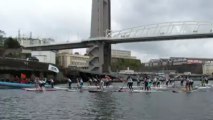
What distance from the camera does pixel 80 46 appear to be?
516ft

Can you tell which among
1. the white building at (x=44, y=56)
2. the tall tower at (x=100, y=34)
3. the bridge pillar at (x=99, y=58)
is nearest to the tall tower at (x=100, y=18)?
the tall tower at (x=100, y=34)

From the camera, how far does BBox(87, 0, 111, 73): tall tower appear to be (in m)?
148

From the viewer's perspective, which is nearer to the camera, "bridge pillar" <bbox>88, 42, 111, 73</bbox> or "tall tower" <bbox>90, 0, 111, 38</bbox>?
"bridge pillar" <bbox>88, 42, 111, 73</bbox>

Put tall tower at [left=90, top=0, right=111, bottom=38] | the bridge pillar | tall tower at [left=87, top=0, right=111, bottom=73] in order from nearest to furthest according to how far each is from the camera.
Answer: the bridge pillar
tall tower at [left=87, top=0, right=111, bottom=73]
tall tower at [left=90, top=0, right=111, bottom=38]

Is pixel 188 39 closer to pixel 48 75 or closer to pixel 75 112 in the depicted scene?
pixel 48 75

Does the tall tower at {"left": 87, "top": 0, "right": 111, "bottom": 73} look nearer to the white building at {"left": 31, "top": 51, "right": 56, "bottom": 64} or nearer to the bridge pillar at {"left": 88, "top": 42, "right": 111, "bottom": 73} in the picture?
the bridge pillar at {"left": 88, "top": 42, "right": 111, "bottom": 73}

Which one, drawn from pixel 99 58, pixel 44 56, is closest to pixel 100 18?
pixel 99 58

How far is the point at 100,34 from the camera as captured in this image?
14950 cm

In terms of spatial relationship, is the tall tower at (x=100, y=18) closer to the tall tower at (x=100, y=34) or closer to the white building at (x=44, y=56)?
the tall tower at (x=100, y=34)

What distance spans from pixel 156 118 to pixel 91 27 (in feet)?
430

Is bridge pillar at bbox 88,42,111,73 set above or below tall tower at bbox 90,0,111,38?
below

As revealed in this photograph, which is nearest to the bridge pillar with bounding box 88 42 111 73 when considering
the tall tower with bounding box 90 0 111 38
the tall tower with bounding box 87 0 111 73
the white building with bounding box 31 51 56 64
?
the tall tower with bounding box 87 0 111 73

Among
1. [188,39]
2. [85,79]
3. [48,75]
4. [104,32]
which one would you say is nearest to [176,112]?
[48,75]

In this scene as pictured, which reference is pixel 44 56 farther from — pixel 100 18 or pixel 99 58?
pixel 100 18
